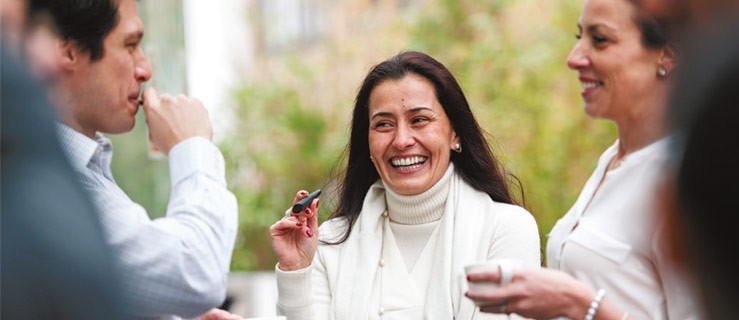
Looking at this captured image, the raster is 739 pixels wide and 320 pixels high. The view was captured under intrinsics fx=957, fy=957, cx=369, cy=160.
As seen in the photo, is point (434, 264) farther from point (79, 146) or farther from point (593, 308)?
point (79, 146)

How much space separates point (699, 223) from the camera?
124 centimetres

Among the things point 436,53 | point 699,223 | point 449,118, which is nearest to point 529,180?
point 436,53

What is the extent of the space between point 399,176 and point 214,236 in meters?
1.22

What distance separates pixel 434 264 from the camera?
3.03 meters

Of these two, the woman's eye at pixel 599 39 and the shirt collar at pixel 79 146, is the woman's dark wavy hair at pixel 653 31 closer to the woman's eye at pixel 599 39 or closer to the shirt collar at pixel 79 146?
the woman's eye at pixel 599 39

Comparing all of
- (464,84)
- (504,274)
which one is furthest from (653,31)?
(464,84)

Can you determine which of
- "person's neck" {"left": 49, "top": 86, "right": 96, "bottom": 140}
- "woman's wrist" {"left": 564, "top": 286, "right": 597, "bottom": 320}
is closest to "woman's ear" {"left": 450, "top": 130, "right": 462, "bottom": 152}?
"woman's wrist" {"left": 564, "top": 286, "right": 597, "bottom": 320}

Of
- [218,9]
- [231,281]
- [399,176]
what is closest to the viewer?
[399,176]

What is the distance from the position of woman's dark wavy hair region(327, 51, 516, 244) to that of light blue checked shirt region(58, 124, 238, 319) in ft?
3.77

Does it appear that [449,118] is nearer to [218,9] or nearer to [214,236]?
[214,236]

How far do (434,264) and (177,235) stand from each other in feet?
4.16

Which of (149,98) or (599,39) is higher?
(599,39)

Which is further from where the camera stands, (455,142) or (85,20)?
(455,142)

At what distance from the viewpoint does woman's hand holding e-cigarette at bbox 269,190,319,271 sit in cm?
295
